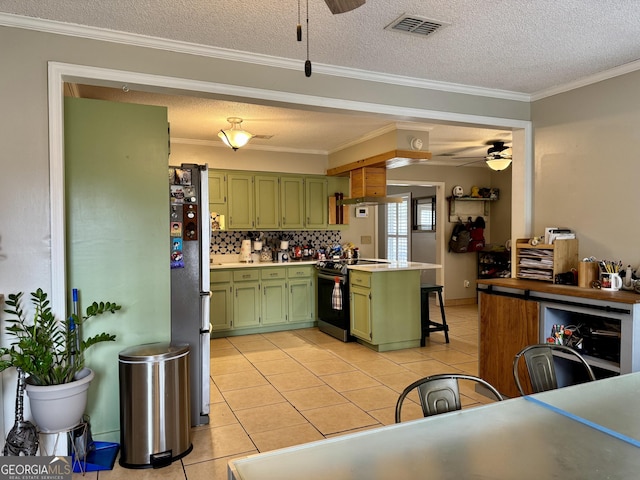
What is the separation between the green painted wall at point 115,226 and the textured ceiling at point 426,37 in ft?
1.95

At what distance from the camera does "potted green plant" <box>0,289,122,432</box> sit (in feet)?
7.34

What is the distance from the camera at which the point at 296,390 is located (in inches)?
150

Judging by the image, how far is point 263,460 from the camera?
1283mm

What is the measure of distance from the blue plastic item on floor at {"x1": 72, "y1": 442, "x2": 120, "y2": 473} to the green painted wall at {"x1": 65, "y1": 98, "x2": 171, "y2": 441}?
9 centimetres

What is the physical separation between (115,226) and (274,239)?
3.81m

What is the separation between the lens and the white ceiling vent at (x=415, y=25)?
246 centimetres

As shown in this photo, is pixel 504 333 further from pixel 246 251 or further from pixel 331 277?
pixel 246 251

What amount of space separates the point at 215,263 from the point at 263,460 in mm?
5051

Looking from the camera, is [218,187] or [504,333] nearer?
[504,333]

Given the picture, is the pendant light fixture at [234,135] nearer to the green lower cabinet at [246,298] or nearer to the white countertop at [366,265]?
the white countertop at [366,265]

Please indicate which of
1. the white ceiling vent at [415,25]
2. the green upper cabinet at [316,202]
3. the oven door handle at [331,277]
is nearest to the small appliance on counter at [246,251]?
the green upper cabinet at [316,202]

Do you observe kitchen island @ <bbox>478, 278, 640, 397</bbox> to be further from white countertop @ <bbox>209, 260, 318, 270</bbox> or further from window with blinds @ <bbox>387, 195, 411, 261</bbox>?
window with blinds @ <bbox>387, 195, 411, 261</bbox>

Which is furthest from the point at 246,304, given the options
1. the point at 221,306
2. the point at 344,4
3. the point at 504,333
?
the point at 344,4

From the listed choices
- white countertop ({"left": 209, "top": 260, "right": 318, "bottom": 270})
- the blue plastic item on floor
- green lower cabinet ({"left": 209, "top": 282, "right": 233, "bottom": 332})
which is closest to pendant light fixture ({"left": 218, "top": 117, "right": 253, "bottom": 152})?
white countertop ({"left": 209, "top": 260, "right": 318, "bottom": 270})
